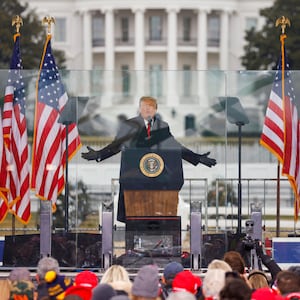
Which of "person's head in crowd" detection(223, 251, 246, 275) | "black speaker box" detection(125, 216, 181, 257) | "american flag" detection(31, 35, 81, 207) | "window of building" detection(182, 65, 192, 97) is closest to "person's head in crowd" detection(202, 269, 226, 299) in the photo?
"person's head in crowd" detection(223, 251, 246, 275)

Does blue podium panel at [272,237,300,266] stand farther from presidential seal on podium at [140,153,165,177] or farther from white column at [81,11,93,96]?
white column at [81,11,93,96]

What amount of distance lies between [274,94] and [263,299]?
27.3ft

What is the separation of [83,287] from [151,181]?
22.2 ft

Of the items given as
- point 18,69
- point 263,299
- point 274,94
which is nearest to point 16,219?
point 18,69

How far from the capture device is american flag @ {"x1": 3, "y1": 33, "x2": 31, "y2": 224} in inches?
926

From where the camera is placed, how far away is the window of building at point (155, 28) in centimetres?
10200

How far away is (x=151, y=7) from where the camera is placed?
102 m

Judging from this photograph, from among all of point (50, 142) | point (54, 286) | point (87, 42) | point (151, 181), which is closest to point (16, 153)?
point (50, 142)

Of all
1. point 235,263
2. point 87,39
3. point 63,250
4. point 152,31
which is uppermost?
point 152,31

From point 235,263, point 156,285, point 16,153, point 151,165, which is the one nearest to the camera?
point 156,285

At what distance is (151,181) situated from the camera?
2336cm

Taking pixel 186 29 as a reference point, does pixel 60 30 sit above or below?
below

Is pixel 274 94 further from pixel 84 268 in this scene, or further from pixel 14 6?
pixel 14 6

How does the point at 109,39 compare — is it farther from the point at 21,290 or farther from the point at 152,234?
the point at 21,290
